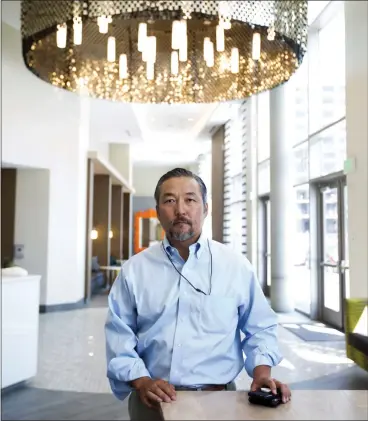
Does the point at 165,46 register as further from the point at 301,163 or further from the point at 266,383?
the point at 301,163

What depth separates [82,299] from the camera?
34.2ft

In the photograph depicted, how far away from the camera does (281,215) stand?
9.89 meters

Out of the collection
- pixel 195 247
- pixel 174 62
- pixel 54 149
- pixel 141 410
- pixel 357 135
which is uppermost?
pixel 174 62

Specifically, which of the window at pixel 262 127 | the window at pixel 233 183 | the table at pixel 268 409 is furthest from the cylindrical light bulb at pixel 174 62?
the window at pixel 233 183

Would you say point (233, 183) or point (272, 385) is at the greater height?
point (233, 183)

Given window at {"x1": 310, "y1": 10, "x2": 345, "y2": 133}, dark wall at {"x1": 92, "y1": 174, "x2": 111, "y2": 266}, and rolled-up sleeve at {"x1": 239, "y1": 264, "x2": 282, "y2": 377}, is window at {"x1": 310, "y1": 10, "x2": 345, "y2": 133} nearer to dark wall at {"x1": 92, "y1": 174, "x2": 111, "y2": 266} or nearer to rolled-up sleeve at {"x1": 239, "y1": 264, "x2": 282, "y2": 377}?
dark wall at {"x1": 92, "y1": 174, "x2": 111, "y2": 266}

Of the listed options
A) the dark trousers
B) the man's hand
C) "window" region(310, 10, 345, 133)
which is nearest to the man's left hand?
the man's hand

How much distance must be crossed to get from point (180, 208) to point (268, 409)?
74cm

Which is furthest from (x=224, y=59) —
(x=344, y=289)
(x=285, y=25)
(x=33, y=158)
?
(x=33, y=158)

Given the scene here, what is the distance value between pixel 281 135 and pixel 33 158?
5.24m

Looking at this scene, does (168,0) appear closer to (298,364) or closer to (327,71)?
(298,364)

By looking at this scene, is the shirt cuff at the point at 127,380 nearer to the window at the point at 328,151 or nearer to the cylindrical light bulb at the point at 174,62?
the cylindrical light bulb at the point at 174,62

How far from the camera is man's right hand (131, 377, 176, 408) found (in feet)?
4.57

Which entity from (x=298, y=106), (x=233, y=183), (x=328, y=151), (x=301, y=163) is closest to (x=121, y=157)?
(x=233, y=183)
